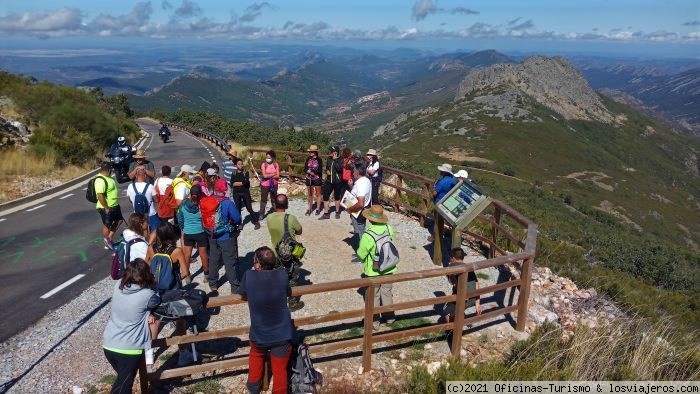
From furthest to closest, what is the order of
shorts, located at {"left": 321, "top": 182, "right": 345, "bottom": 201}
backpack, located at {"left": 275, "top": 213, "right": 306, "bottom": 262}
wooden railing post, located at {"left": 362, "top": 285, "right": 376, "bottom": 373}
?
1. shorts, located at {"left": 321, "top": 182, "right": 345, "bottom": 201}
2. backpack, located at {"left": 275, "top": 213, "right": 306, "bottom": 262}
3. wooden railing post, located at {"left": 362, "top": 285, "right": 376, "bottom": 373}

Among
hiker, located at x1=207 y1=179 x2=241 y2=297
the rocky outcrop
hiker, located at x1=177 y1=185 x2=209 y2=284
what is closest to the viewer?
hiker, located at x1=207 y1=179 x2=241 y2=297

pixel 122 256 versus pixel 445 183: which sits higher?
pixel 445 183

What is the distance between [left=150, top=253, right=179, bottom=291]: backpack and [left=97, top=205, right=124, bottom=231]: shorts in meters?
4.02

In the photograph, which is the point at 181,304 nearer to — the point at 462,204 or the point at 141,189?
Answer: the point at 141,189

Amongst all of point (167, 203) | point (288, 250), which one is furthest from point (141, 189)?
point (288, 250)

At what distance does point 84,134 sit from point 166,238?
1997cm

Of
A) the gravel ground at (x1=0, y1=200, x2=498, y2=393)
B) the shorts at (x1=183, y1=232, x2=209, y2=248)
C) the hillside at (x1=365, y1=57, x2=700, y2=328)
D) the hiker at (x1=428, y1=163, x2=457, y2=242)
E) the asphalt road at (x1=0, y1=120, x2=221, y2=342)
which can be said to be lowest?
the hillside at (x1=365, y1=57, x2=700, y2=328)

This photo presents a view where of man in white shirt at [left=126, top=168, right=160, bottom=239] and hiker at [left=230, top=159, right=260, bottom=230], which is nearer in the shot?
man in white shirt at [left=126, top=168, right=160, bottom=239]

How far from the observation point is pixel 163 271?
208 inches

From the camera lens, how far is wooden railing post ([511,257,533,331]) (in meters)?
6.09

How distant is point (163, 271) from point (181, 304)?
29.6 inches

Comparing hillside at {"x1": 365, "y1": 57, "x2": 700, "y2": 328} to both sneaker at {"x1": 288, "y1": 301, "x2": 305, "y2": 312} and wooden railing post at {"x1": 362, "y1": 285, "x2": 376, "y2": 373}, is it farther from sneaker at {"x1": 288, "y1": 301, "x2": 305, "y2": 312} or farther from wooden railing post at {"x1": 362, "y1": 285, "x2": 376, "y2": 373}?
wooden railing post at {"x1": 362, "y1": 285, "x2": 376, "y2": 373}

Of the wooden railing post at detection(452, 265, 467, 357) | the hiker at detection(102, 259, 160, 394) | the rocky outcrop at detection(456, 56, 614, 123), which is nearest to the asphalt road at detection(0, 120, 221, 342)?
the hiker at detection(102, 259, 160, 394)

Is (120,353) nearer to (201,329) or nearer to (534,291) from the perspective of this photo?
(201,329)
